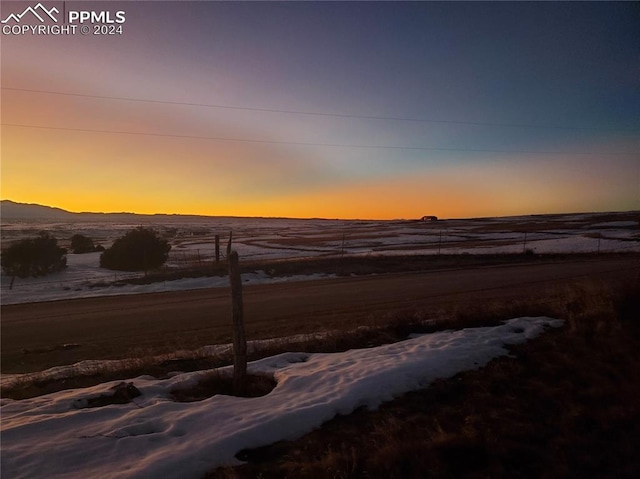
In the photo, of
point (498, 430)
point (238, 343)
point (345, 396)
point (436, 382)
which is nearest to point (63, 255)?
point (238, 343)

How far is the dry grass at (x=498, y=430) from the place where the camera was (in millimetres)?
5215

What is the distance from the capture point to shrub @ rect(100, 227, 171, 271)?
40156 mm

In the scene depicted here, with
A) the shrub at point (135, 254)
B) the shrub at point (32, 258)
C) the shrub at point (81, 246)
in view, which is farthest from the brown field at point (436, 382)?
the shrub at point (81, 246)

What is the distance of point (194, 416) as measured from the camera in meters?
6.93

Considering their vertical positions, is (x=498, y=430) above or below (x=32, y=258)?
below

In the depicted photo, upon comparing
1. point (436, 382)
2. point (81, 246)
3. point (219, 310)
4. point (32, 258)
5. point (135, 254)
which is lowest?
point (219, 310)

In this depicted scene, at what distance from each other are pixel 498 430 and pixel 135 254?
38203mm

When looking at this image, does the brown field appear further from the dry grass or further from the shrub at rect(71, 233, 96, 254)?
the shrub at rect(71, 233, 96, 254)

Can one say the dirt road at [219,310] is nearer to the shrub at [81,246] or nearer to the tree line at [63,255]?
the tree line at [63,255]

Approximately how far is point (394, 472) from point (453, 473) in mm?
616

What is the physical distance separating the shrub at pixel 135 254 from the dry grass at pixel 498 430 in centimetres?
3565

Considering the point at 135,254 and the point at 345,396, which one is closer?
the point at 345,396

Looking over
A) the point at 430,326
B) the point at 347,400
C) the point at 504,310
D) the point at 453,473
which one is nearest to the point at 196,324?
the point at 430,326

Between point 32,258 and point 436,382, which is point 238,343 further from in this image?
point 32,258
